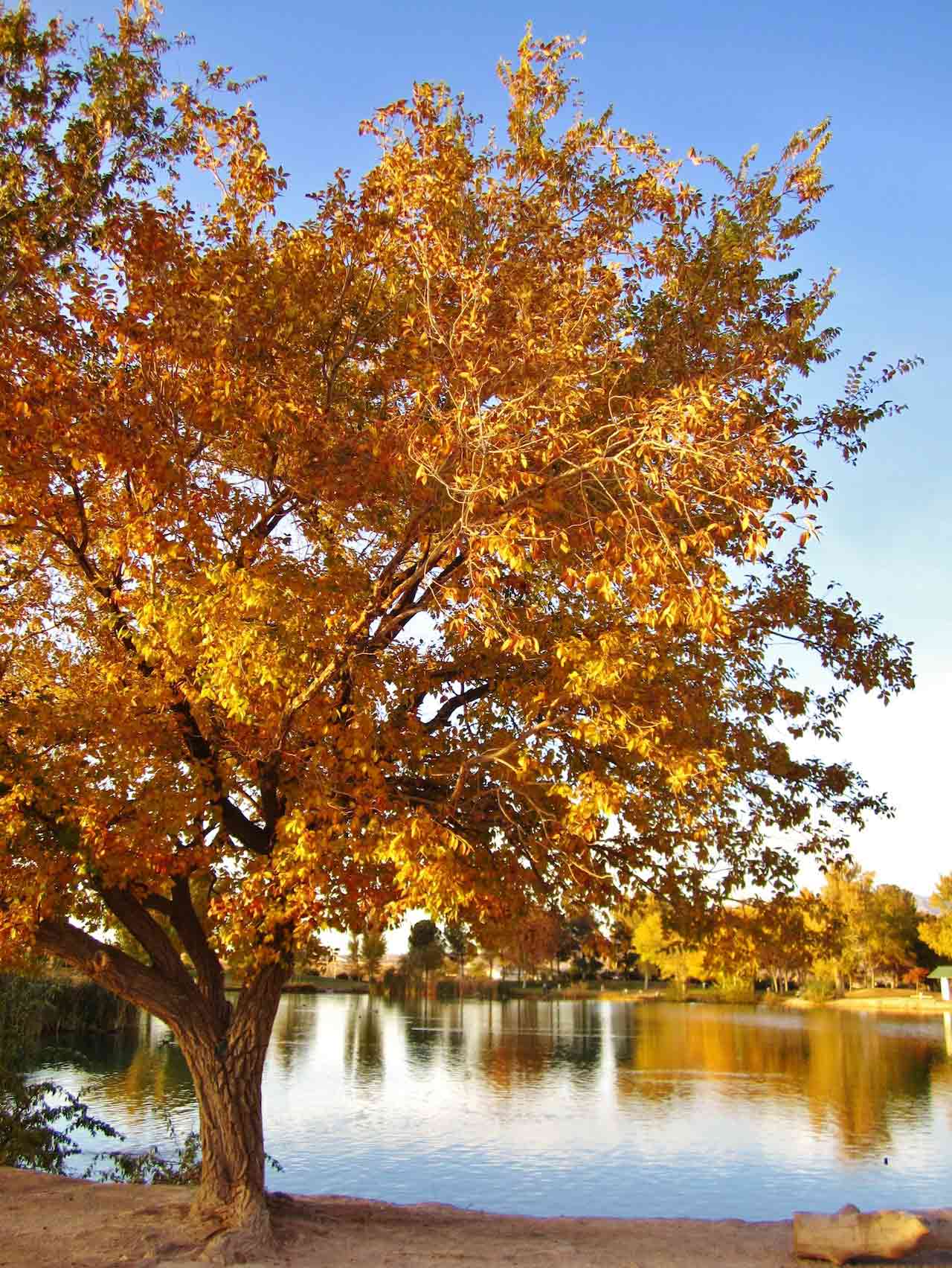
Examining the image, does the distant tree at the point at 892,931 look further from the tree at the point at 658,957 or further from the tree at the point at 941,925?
the tree at the point at 658,957

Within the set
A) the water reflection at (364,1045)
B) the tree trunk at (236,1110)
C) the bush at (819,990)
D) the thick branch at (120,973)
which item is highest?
the thick branch at (120,973)

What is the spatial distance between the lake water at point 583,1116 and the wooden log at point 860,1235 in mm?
6187

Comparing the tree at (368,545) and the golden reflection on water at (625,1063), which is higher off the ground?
the tree at (368,545)

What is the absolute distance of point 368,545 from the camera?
1131cm

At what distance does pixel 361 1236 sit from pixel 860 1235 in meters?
5.03

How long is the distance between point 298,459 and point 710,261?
4932 mm

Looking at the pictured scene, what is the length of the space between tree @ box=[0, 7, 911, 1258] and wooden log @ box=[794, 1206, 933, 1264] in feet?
10.8

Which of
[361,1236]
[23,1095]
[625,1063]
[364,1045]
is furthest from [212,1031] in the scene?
[364,1045]

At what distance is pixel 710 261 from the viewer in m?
10.9

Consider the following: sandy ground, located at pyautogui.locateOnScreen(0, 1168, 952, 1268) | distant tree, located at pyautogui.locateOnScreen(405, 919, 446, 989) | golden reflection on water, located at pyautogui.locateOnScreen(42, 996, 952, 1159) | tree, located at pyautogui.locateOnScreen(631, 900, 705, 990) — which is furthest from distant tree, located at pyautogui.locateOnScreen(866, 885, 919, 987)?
sandy ground, located at pyautogui.locateOnScreen(0, 1168, 952, 1268)

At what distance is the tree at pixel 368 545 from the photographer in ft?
28.3

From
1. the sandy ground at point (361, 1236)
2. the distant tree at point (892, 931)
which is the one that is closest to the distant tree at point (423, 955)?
the distant tree at point (892, 931)

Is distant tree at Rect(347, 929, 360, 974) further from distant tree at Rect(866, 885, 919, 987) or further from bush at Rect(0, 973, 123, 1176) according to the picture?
bush at Rect(0, 973, 123, 1176)

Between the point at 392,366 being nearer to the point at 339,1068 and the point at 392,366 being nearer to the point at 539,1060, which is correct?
the point at 339,1068
